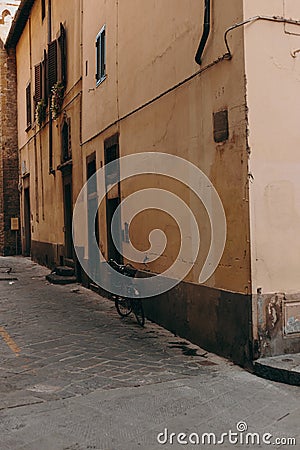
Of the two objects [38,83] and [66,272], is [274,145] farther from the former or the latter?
[38,83]

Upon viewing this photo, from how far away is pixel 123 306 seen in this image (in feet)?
32.4

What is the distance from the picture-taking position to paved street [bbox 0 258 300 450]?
14.8ft

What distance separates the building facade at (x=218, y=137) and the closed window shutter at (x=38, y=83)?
6.46m

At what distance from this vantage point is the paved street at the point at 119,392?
14.8 feet

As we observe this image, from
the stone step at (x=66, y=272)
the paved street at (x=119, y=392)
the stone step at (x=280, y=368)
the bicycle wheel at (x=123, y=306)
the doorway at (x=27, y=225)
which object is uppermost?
the doorway at (x=27, y=225)

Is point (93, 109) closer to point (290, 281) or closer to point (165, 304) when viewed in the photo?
point (165, 304)

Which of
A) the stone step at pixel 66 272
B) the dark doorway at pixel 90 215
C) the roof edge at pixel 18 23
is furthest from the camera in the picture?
the roof edge at pixel 18 23

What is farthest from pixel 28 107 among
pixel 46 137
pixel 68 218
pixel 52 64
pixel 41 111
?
pixel 68 218

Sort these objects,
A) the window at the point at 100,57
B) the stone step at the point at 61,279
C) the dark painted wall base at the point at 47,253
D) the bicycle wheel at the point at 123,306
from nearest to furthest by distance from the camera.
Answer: the bicycle wheel at the point at 123,306 → the window at the point at 100,57 → the stone step at the point at 61,279 → the dark painted wall base at the point at 47,253

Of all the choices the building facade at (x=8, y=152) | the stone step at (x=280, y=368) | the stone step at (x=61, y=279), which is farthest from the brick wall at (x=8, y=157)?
the stone step at (x=280, y=368)

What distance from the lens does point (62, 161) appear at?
1627 centimetres

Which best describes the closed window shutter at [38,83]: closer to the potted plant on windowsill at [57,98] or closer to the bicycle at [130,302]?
the potted plant on windowsill at [57,98]

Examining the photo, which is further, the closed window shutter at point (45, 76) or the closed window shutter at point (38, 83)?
the closed window shutter at point (38, 83)

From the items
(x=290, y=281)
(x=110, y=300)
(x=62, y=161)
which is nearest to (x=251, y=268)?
(x=290, y=281)
